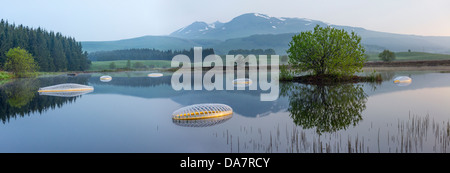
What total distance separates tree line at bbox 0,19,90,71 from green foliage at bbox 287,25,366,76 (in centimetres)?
8423

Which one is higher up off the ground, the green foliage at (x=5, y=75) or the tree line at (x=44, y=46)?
the tree line at (x=44, y=46)

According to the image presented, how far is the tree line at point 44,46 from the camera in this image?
91831 millimetres

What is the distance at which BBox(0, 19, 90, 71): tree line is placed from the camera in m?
91.8

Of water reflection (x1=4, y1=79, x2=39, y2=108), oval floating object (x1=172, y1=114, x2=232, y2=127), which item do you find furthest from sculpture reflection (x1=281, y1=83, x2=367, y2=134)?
water reflection (x1=4, y1=79, x2=39, y2=108)

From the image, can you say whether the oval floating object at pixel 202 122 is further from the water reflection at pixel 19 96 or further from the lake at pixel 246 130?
the water reflection at pixel 19 96

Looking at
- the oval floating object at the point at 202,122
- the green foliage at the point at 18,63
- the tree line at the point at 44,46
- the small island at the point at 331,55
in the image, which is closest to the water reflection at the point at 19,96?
the oval floating object at the point at 202,122

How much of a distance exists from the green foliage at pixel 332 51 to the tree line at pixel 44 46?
276 ft

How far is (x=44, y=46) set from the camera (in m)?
103

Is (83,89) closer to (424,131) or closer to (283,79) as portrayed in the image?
(283,79)

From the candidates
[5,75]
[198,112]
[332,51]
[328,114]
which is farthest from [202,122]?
[5,75]
